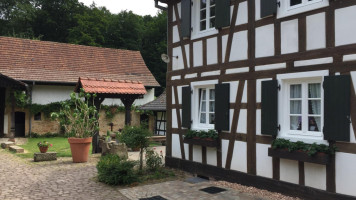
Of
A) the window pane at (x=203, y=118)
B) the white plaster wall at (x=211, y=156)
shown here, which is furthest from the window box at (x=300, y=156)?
the window pane at (x=203, y=118)

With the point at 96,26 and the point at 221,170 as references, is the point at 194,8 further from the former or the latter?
the point at 96,26

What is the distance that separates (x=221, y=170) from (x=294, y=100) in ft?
8.27

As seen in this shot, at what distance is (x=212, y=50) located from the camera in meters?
7.95

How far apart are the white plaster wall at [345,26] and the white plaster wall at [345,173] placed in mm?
1917

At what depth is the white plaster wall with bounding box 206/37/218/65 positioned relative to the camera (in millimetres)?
7857

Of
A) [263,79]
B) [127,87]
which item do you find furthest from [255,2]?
[127,87]

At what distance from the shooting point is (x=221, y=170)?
7.60m

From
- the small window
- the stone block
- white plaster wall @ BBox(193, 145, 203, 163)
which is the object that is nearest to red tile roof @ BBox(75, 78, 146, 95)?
the stone block

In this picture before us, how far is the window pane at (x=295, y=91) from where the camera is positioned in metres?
6.13

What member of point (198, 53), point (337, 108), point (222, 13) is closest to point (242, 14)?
point (222, 13)

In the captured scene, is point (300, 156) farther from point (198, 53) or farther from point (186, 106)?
point (198, 53)

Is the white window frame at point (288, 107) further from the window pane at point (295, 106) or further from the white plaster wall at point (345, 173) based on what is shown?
the white plaster wall at point (345, 173)

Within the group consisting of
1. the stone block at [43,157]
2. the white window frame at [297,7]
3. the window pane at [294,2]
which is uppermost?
the window pane at [294,2]

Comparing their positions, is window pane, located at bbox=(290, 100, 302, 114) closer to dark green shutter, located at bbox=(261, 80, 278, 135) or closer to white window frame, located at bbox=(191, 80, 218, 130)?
dark green shutter, located at bbox=(261, 80, 278, 135)
